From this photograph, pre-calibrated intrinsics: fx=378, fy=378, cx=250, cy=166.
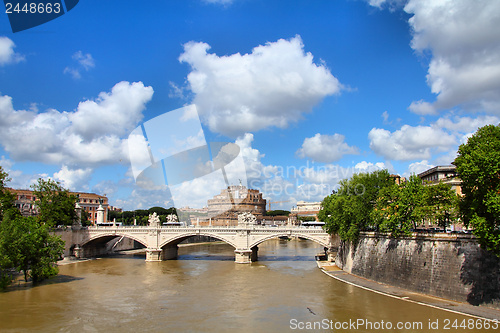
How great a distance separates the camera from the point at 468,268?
94.5 feet

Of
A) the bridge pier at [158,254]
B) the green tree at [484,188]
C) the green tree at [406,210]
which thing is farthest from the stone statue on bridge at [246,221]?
the green tree at [484,188]

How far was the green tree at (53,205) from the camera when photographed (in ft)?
221

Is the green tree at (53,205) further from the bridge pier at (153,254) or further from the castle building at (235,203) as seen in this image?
the castle building at (235,203)

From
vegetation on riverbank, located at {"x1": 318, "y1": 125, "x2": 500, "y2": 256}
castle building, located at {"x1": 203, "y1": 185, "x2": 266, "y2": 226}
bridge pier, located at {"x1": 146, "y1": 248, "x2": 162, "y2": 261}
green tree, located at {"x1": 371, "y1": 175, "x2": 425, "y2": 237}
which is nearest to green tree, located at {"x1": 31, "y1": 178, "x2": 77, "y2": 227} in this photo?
bridge pier, located at {"x1": 146, "y1": 248, "x2": 162, "y2": 261}

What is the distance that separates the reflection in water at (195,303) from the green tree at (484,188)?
624 centimetres

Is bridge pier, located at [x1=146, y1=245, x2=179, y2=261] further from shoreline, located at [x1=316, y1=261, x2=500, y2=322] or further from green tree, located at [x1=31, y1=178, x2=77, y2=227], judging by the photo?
shoreline, located at [x1=316, y1=261, x2=500, y2=322]

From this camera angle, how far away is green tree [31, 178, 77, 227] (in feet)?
221

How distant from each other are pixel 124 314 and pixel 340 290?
67.1ft

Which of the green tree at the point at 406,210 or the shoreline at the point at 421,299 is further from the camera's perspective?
the green tree at the point at 406,210

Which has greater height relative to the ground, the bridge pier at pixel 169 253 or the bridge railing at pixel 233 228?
the bridge railing at pixel 233 228

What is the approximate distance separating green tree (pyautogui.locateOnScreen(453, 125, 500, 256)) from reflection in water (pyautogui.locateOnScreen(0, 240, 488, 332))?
20.5 ft

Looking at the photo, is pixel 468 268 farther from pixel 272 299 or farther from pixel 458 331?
pixel 272 299

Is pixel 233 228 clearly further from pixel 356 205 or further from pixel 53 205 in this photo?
pixel 53 205

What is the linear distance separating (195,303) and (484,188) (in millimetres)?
25506
